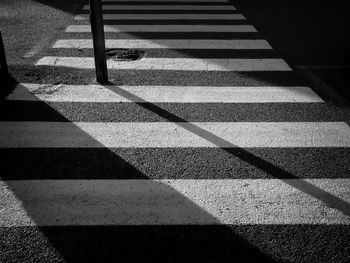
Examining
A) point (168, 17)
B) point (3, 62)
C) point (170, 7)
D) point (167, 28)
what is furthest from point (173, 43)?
point (3, 62)

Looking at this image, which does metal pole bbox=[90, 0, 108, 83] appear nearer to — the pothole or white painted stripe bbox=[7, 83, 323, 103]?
white painted stripe bbox=[7, 83, 323, 103]

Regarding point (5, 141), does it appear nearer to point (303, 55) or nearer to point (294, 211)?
point (294, 211)

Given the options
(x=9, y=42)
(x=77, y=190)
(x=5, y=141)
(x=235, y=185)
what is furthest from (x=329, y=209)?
(x=9, y=42)

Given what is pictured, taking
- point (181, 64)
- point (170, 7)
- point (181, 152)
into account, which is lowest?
point (181, 152)

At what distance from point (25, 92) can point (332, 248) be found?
4.15m

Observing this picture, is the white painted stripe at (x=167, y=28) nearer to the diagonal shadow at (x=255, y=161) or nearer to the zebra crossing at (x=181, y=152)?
the zebra crossing at (x=181, y=152)

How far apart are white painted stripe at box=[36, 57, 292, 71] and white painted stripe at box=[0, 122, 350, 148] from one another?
5.65 feet

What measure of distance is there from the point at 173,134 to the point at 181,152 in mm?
372

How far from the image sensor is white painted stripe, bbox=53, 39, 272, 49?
21.1 feet

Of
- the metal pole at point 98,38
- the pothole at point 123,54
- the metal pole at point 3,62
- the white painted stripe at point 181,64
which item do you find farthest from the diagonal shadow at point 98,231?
the pothole at point 123,54

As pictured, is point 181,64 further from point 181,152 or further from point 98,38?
point 181,152

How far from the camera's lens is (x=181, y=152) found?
11.9 ft

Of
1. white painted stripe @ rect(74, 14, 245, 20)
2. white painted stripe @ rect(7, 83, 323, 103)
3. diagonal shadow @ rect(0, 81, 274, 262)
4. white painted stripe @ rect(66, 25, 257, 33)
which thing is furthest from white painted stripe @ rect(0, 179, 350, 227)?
white painted stripe @ rect(74, 14, 245, 20)

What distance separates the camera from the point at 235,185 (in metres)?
3.18
